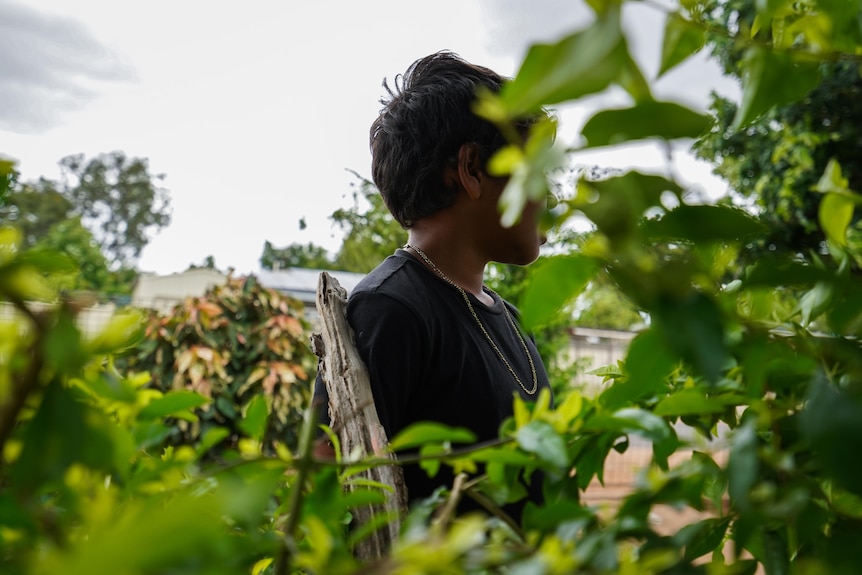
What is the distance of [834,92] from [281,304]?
4.44m

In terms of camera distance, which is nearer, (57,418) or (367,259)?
(57,418)

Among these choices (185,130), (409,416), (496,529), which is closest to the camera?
(496,529)

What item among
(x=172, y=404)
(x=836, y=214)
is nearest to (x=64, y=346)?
(x=172, y=404)

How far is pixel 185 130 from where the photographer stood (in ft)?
100.0

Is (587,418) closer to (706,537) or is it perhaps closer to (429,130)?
(706,537)

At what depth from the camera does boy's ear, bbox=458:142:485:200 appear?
156 centimetres

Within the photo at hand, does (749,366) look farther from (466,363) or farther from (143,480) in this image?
(466,363)

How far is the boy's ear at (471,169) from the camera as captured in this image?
1556mm

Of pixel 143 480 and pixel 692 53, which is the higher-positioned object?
pixel 692 53

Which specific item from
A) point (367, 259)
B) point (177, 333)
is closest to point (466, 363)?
point (177, 333)

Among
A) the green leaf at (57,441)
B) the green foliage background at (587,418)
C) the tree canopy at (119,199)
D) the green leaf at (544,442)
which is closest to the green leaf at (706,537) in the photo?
the green foliage background at (587,418)

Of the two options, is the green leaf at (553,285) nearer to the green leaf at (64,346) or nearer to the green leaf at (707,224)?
the green leaf at (707,224)

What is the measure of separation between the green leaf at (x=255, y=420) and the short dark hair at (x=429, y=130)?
112 centimetres

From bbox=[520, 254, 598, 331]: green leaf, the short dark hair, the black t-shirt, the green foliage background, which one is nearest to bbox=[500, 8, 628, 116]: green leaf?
the green foliage background
